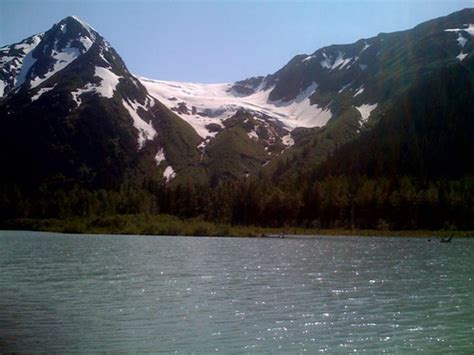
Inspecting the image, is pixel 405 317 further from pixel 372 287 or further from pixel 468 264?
pixel 468 264

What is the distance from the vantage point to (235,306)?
39156 millimetres

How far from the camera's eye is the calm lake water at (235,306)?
29141 mm

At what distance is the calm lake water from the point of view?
2914 centimetres

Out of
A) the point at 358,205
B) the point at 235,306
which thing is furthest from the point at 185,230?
the point at 235,306

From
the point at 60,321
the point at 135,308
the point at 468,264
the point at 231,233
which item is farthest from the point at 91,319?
the point at 231,233

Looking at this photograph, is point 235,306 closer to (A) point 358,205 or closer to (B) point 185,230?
(B) point 185,230

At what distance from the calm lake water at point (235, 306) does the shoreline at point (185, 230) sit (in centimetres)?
8449

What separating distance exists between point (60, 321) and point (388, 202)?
14539cm

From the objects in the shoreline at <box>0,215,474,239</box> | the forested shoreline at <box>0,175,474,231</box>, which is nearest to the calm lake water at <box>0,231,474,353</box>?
the shoreline at <box>0,215,474,239</box>

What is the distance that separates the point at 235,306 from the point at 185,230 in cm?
11917

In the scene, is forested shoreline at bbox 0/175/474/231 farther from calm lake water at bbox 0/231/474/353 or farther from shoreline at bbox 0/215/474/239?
calm lake water at bbox 0/231/474/353

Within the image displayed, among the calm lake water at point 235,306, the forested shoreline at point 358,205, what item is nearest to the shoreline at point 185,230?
the forested shoreline at point 358,205

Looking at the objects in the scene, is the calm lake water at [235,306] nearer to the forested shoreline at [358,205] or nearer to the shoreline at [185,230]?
the shoreline at [185,230]

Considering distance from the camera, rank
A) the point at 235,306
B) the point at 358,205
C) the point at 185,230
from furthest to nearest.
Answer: the point at 358,205 → the point at 185,230 → the point at 235,306
